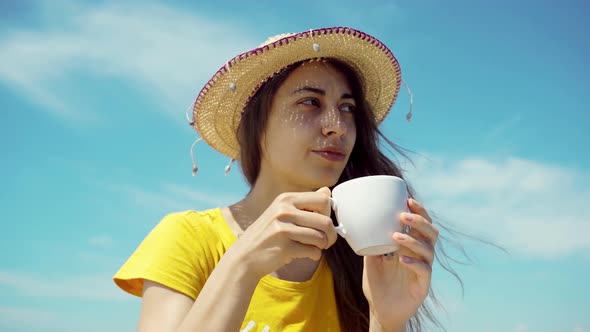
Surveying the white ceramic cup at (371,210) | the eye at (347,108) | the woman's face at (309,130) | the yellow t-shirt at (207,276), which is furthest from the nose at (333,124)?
the white ceramic cup at (371,210)

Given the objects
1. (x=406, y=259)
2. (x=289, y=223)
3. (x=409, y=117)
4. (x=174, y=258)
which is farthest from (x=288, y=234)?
(x=409, y=117)

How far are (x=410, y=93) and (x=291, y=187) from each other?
0.96m

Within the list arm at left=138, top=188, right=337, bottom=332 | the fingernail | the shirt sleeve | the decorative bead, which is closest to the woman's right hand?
arm at left=138, top=188, right=337, bottom=332

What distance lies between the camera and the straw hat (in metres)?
2.61

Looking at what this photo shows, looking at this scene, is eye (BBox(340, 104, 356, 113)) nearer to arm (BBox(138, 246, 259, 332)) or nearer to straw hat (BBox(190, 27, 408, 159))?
straw hat (BBox(190, 27, 408, 159))

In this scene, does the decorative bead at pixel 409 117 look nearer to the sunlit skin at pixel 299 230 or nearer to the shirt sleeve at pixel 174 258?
Answer: the sunlit skin at pixel 299 230

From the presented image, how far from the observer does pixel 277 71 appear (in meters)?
2.68

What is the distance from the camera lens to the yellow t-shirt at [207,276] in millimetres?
2105

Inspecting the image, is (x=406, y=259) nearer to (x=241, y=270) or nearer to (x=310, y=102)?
(x=241, y=270)

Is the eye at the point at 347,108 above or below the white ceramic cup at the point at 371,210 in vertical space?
above

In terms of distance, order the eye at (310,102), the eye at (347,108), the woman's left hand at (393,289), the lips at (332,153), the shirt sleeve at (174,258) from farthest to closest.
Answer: the eye at (347,108)
the eye at (310,102)
the lips at (332,153)
the shirt sleeve at (174,258)
the woman's left hand at (393,289)

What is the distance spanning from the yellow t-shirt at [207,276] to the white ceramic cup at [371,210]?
2.37 ft

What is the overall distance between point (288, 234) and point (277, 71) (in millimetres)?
1233

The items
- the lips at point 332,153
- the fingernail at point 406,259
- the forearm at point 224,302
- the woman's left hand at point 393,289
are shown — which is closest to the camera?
the forearm at point 224,302
